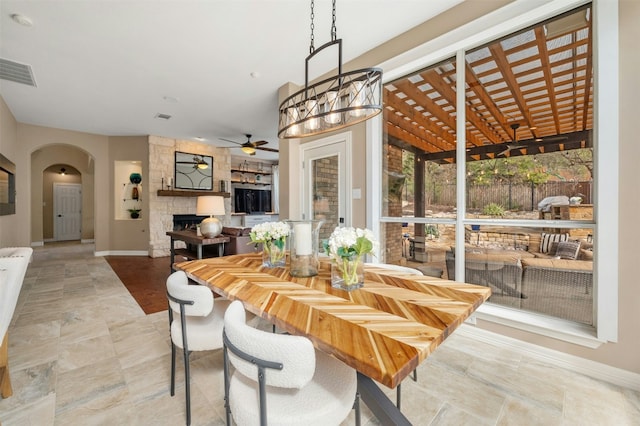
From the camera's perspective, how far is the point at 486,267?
95.9 inches

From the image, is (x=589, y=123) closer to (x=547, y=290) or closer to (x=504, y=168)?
(x=504, y=168)

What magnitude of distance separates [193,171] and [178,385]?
6.11 metres

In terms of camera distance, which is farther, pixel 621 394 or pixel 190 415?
pixel 621 394

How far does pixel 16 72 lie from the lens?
11.2 feet

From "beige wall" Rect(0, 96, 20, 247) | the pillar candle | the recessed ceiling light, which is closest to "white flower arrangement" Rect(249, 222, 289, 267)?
the pillar candle

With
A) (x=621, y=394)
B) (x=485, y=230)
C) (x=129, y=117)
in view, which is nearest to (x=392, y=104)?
(x=485, y=230)

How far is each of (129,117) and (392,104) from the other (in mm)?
Answer: 4780

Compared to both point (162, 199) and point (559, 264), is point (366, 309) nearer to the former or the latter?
point (559, 264)

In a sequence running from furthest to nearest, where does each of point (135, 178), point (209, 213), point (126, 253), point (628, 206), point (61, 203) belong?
point (61, 203), point (135, 178), point (126, 253), point (209, 213), point (628, 206)

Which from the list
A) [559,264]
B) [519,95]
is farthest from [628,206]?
[519,95]

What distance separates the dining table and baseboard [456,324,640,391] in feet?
3.95

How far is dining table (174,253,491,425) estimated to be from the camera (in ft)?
2.70

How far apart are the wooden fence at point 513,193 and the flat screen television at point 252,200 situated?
21.9ft

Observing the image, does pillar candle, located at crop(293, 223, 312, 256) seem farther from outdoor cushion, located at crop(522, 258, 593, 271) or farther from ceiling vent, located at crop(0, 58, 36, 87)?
ceiling vent, located at crop(0, 58, 36, 87)
